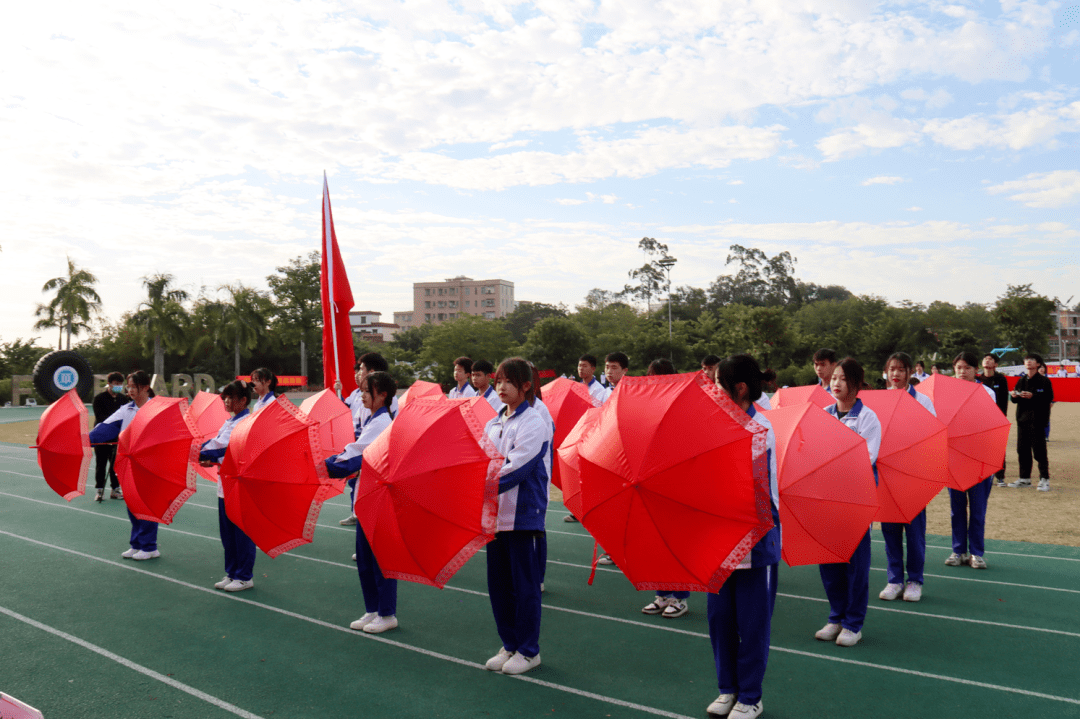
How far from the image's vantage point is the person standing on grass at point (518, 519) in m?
4.54

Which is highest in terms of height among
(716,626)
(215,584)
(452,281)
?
(452,281)

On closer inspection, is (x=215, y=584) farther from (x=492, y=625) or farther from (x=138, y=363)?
(x=138, y=363)

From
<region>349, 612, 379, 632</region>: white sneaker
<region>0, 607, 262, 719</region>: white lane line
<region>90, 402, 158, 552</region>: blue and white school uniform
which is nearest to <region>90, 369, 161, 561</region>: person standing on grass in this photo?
<region>90, 402, 158, 552</region>: blue and white school uniform

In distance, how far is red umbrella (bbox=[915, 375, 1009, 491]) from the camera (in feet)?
20.8

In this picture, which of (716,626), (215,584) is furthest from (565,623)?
(215,584)

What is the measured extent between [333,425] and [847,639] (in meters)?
4.76

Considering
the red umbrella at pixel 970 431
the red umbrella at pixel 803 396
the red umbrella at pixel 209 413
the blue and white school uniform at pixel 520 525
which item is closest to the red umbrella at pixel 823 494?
the blue and white school uniform at pixel 520 525

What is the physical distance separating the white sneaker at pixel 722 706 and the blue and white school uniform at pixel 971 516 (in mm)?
3847

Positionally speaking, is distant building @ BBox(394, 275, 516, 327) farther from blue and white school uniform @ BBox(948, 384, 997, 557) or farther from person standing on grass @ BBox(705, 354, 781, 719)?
person standing on grass @ BBox(705, 354, 781, 719)

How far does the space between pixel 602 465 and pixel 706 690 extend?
6.01 ft

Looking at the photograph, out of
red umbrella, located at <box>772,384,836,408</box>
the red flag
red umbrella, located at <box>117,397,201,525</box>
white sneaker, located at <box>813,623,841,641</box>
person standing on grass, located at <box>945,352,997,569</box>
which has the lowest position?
white sneaker, located at <box>813,623,841,641</box>

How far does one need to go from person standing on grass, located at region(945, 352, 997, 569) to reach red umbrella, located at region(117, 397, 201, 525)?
6.97 metres

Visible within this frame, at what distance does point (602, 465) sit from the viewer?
3.62 meters

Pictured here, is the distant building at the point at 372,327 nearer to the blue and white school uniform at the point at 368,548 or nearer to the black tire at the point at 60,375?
the black tire at the point at 60,375
